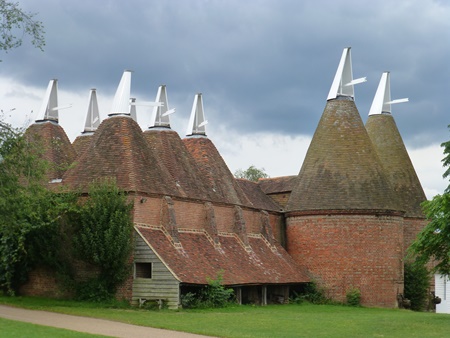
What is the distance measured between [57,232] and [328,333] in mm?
12037

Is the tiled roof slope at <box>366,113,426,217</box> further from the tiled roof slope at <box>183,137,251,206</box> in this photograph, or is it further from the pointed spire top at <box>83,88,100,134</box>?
the pointed spire top at <box>83,88,100,134</box>

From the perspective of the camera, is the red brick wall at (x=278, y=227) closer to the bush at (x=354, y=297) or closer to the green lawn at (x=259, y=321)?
the bush at (x=354, y=297)

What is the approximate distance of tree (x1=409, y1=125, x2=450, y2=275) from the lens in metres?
27.9

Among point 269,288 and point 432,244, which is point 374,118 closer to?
point 269,288

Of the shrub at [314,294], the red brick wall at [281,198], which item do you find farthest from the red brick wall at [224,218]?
the red brick wall at [281,198]

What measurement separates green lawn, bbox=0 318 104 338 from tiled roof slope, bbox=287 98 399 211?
19274mm

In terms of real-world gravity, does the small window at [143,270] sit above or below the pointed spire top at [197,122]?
below

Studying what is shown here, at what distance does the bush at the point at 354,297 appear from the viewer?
121 feet

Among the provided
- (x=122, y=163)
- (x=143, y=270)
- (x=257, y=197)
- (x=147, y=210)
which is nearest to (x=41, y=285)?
(x=143, y=270)

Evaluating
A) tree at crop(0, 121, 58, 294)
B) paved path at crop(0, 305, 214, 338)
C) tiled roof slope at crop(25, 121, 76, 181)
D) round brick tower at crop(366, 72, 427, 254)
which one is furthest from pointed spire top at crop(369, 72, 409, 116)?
paved path at crop(0, 305, 214, 338)

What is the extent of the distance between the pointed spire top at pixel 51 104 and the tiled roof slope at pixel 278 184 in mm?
12105

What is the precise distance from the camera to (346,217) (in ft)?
125

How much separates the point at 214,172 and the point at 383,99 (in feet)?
44.5

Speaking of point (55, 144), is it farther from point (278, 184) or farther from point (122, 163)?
point (278, 184)
